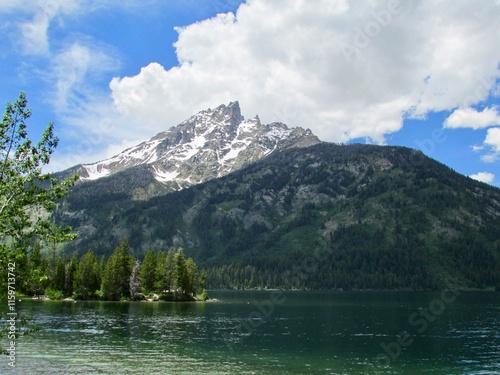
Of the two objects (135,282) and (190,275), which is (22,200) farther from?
(190,275)

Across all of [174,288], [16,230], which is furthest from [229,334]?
[174,288]

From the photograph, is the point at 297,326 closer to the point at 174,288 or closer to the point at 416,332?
the point at 416,332

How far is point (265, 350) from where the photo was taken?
6412 centimetres

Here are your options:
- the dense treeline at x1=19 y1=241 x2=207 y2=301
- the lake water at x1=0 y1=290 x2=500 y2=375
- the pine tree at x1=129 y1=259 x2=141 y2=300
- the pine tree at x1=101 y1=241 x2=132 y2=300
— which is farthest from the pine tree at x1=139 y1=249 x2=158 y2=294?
the lake water at x1=0 y1=290 x2=500 y2=375

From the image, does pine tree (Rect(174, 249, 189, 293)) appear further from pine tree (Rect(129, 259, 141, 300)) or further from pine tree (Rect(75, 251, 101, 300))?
pine tree (Rect(75, 251, 101, 300))

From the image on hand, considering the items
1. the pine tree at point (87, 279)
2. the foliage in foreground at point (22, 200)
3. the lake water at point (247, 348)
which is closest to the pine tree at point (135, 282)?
the pine tree at point (87, 279)

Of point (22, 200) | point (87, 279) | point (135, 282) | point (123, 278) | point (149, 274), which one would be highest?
point (22, 200)

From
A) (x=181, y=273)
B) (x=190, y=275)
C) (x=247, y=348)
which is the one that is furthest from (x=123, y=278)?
(x=247, y=348)

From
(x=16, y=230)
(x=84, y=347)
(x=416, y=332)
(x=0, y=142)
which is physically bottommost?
(x=416, y=332)

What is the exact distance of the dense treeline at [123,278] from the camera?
163m

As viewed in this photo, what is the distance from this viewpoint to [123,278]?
16562 centimetres

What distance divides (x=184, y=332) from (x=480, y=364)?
49.9 meters

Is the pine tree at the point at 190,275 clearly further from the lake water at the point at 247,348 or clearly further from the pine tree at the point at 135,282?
the lake water at the point at 247,348

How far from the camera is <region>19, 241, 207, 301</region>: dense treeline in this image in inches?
6407
